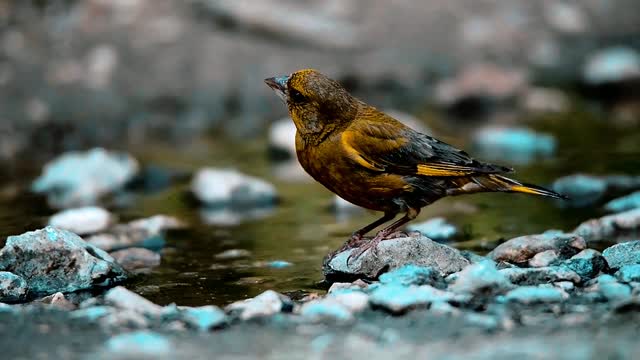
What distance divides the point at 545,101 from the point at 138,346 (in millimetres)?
7297

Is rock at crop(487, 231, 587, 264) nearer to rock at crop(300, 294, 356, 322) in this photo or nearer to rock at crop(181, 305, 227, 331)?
rock at crop(300, 294, 356, 322)

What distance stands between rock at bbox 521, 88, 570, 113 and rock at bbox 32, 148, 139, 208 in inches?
148

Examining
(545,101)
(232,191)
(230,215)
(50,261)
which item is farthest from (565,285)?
(545,101)

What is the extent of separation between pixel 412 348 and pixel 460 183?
5.80ft

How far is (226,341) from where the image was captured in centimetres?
402

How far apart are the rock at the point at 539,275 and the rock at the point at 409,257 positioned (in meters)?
0.32

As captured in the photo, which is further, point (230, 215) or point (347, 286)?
point (230, 215)

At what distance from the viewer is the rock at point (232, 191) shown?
24.2 ft

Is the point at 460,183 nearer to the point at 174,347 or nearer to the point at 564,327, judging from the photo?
the point at 564,327

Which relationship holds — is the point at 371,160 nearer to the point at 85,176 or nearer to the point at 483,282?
the point at 483,282

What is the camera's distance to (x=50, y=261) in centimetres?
516

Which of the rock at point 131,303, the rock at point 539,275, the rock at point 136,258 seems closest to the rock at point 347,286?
the rock at point 539,275

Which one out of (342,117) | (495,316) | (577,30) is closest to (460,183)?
(342,117)

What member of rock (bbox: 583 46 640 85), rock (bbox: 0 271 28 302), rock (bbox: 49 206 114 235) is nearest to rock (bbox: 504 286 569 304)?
rock (bbox: 0 271 28 302)
